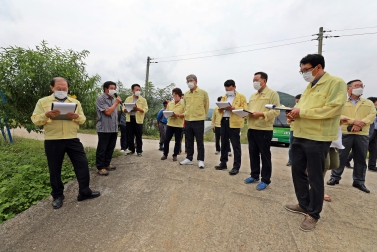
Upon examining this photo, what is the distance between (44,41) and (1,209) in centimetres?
406

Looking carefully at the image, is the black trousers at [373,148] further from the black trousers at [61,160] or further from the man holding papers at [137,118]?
the black trousers at [61,160]

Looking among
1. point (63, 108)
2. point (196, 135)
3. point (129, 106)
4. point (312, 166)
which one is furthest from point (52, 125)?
point (312, 166)

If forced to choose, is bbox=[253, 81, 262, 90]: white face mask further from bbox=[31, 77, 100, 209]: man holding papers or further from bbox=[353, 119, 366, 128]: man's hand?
bbox=[31, 77, 100, 209]: man holding papers

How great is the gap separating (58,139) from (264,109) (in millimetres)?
3385

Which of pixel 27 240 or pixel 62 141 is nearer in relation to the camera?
pixel 27 240

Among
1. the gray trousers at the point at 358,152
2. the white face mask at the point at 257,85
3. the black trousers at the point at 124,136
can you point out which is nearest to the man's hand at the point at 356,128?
the gray trousers at the point at 358,152

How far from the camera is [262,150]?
368 centimetres

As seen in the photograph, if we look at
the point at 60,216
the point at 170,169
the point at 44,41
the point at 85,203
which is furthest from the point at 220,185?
the point at 44,41

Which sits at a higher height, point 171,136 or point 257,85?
point 257,85

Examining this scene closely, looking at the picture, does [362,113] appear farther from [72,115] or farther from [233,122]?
[72,115]

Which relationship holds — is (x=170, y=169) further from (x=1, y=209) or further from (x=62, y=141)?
(x=1, y=209)

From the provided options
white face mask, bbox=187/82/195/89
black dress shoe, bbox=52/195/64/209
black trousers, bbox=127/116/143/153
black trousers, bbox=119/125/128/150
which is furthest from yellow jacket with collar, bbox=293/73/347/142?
black trousers, bbox=119/125/128/150

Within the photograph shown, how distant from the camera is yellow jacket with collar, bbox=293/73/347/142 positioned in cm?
238

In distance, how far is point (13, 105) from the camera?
5348 millimetres
